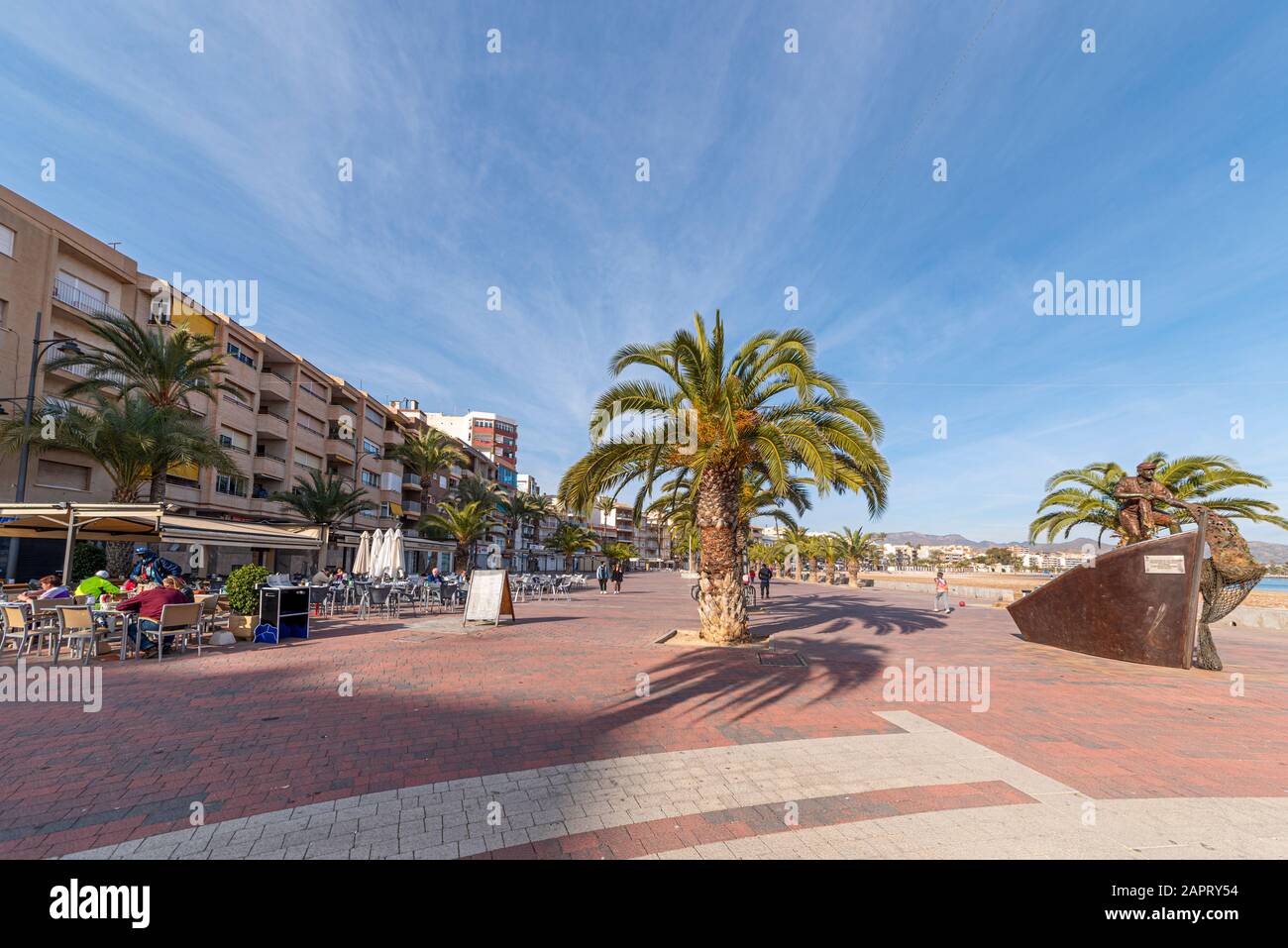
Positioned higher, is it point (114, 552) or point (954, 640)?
point (114, 552)

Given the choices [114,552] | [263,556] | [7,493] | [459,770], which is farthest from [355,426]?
[459,770]

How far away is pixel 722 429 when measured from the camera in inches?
440

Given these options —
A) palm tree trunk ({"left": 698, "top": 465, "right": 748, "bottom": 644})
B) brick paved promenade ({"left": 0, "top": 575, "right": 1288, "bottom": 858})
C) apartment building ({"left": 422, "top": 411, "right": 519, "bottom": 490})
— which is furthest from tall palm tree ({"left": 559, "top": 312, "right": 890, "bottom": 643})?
apartment building ({"left": 422, "top": 411, "right": 519, "bottom": 490})

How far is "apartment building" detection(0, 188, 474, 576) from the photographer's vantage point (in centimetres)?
2091

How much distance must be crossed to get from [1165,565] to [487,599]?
518 inches

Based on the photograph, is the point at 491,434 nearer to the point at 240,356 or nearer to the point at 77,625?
the point at 240,356

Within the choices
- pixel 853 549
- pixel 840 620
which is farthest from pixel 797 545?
pixel 840 620

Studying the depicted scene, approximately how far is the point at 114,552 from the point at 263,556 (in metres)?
22.5

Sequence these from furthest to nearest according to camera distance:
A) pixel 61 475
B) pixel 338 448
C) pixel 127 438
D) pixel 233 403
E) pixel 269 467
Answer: pixel 338 448 < pixel 269 467 < pixel 233 403 < pixel 61 475 < pixel 127 438

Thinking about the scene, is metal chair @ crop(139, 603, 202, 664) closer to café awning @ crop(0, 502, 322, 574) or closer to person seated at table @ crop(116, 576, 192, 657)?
person seated at table @ crop(116, 576, 192, 657)

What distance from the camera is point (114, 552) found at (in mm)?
16062

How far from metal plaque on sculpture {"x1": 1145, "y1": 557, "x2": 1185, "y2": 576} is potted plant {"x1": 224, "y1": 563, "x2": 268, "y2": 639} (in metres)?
16.0

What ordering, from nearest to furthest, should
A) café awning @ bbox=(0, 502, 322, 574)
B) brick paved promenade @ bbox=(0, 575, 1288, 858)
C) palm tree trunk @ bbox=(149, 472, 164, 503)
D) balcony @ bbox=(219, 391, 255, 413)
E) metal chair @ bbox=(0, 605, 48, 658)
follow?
brick paved promenade @ bbox=(0, 575, 1288, 858) → metal chair @ bbox=(0, 605, 48, 658) → café awning @ bbox=(0, 502, 322, 574) → palm tree trunk @ bbox=(149, 472, 164, 503) → balcony @ bbox=(219, 391, 255, 413)

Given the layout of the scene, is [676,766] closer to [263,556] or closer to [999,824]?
[999,824]
